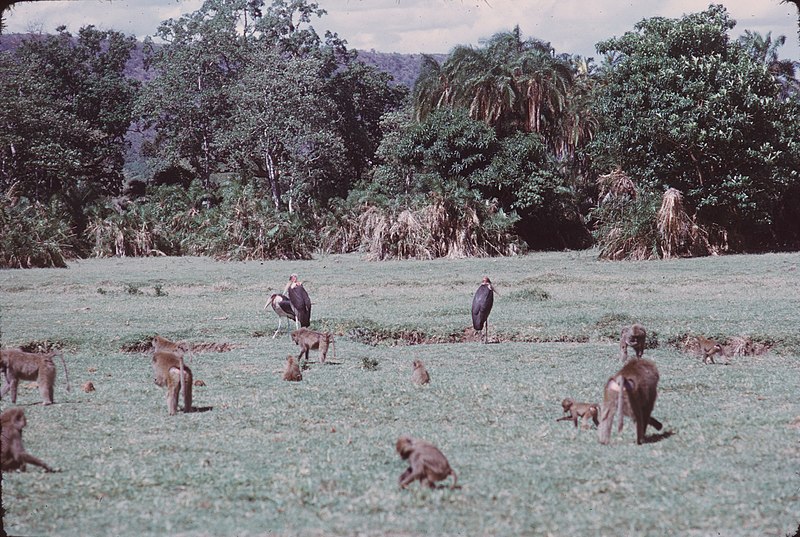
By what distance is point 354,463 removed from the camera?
7188 mm

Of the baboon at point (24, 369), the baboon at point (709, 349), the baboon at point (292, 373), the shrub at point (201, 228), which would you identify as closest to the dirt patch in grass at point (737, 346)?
the baboon at point (709, 349)

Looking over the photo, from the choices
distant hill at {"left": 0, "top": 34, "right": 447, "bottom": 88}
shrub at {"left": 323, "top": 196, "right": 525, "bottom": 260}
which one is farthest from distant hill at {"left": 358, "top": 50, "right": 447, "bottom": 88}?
shrub at {"left": 323, "top": 196, "right": 525, "bottom": 260}

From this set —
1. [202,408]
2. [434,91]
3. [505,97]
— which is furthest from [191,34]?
[202,408]

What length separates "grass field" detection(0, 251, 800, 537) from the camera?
5840 mm

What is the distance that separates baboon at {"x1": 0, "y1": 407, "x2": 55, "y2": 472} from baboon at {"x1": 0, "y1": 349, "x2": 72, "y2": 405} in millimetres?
2640

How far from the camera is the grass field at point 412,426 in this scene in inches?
230

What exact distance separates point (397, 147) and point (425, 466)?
31572 mm

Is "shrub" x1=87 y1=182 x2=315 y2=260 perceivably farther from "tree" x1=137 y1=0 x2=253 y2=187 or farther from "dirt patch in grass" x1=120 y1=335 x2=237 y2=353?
"dirt patch in grass" x1=120 y1=335 x2=237 y2=353

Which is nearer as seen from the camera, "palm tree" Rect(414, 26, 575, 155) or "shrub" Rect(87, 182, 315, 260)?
"shrub" Rect(87, 182, 315, 260)

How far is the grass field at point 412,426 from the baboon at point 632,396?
183 millimetres

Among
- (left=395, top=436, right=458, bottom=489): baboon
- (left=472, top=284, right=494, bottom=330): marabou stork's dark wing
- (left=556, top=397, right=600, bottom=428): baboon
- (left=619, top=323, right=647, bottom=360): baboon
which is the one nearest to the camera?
(left=395, top=436, right=458, bottom=489): baboon

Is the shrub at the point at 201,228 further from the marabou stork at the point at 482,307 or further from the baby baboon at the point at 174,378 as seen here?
the baby baboon at the point at 174,378

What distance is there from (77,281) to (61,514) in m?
19.2

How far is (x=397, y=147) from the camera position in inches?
1468
